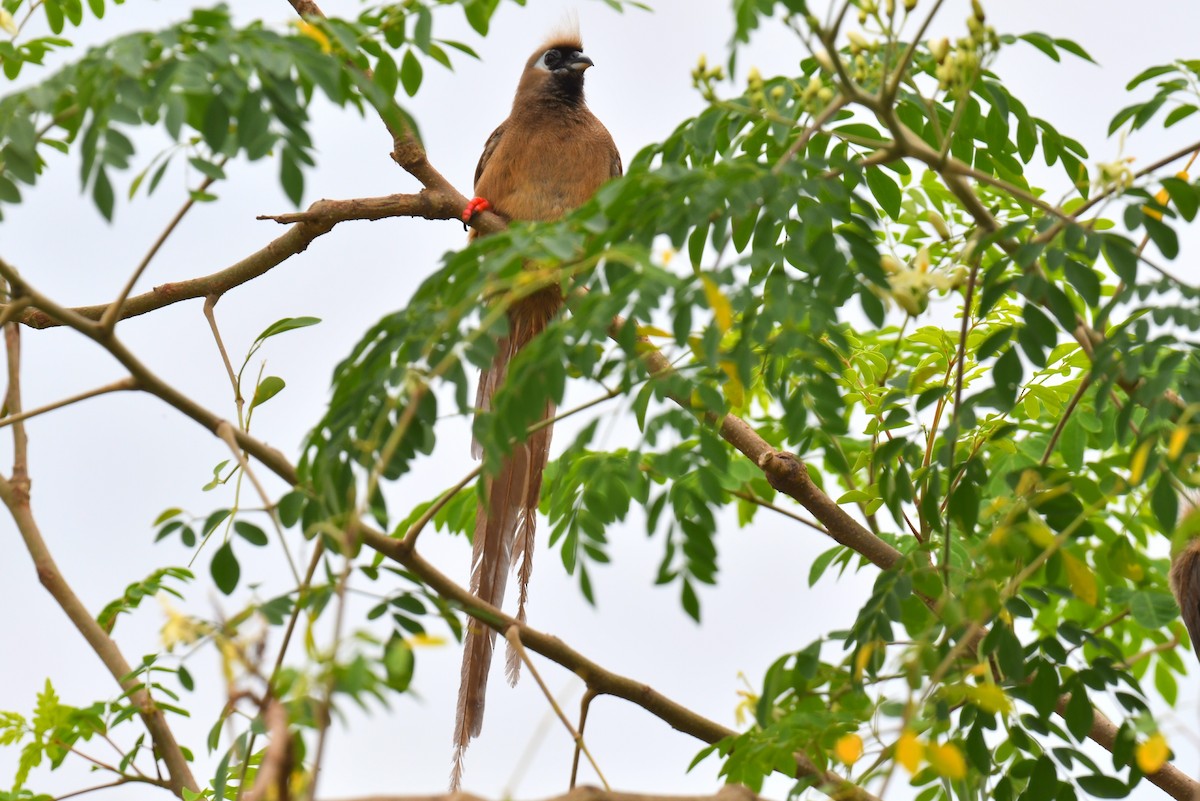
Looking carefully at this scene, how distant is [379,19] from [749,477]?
1.22 metres

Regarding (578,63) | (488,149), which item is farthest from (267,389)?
(578,63)

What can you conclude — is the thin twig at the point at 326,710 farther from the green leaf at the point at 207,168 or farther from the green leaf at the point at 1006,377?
the green leaf at the point at 1006,377

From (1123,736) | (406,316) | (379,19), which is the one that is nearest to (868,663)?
(1123,736)

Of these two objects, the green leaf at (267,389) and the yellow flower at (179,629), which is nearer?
the yellow flower at (179,629)

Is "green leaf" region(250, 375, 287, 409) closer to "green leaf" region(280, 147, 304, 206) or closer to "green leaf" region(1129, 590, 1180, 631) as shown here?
"green leaf" region(280, 147, 304, 206)

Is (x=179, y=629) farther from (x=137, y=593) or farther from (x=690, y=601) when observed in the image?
(x=137, y=593)

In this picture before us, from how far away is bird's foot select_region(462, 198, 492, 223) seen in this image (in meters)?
3.30

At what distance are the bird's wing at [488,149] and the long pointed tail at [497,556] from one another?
1.36m

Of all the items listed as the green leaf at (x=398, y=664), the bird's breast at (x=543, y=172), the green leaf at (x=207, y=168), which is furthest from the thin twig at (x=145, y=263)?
the bird's breast at (x=543, y=172)

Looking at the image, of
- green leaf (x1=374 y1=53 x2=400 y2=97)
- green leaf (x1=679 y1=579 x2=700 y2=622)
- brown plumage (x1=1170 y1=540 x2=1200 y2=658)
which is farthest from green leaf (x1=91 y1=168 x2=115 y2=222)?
brown plumage (x1=1170 y1=540 x2=1200 y2=658)

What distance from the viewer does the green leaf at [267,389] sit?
234cm

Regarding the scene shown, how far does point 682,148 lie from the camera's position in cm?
215

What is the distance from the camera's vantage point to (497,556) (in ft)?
8.63

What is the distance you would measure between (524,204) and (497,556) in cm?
147
